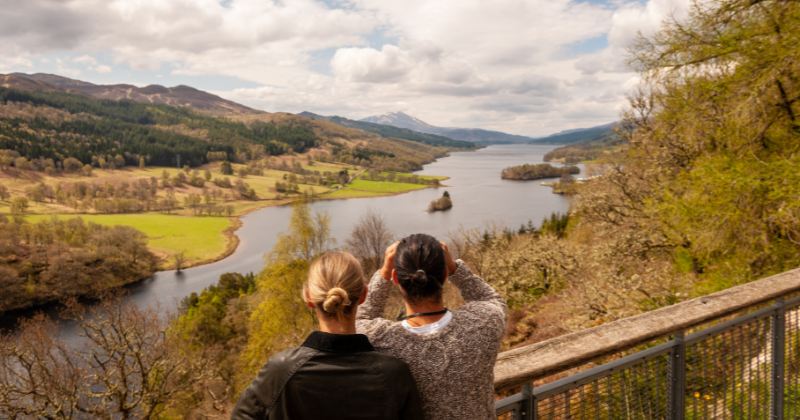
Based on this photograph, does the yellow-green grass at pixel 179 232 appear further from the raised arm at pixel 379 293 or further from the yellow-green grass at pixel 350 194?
the raised arm at pixel 379 293

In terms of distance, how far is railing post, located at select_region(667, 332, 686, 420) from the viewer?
1856 millimetres

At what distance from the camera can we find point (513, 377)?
4.61 feet

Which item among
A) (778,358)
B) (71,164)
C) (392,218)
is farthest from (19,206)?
(778,358)

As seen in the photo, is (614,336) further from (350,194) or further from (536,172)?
(536,172)

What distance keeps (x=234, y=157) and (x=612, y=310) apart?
510 ft

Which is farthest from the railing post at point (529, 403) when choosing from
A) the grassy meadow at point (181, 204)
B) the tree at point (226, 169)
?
the tree at point (226, 169)

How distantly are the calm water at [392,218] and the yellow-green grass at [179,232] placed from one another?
351cm

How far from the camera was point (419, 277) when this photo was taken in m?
1.40

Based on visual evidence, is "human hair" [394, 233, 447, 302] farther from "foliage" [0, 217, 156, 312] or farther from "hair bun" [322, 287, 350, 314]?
"foliage" [0, 217, 156, 312]

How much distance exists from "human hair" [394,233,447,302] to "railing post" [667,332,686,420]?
1288 mm

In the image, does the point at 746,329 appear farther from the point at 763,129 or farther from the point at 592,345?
the point at 763,129

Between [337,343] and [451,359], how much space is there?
40 centimetres

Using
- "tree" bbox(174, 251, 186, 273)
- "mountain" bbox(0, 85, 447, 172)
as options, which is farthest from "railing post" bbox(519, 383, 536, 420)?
"mountain" bbox(0, 85, 447, 172)

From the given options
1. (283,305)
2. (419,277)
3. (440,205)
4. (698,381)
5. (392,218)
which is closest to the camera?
(419,277)
